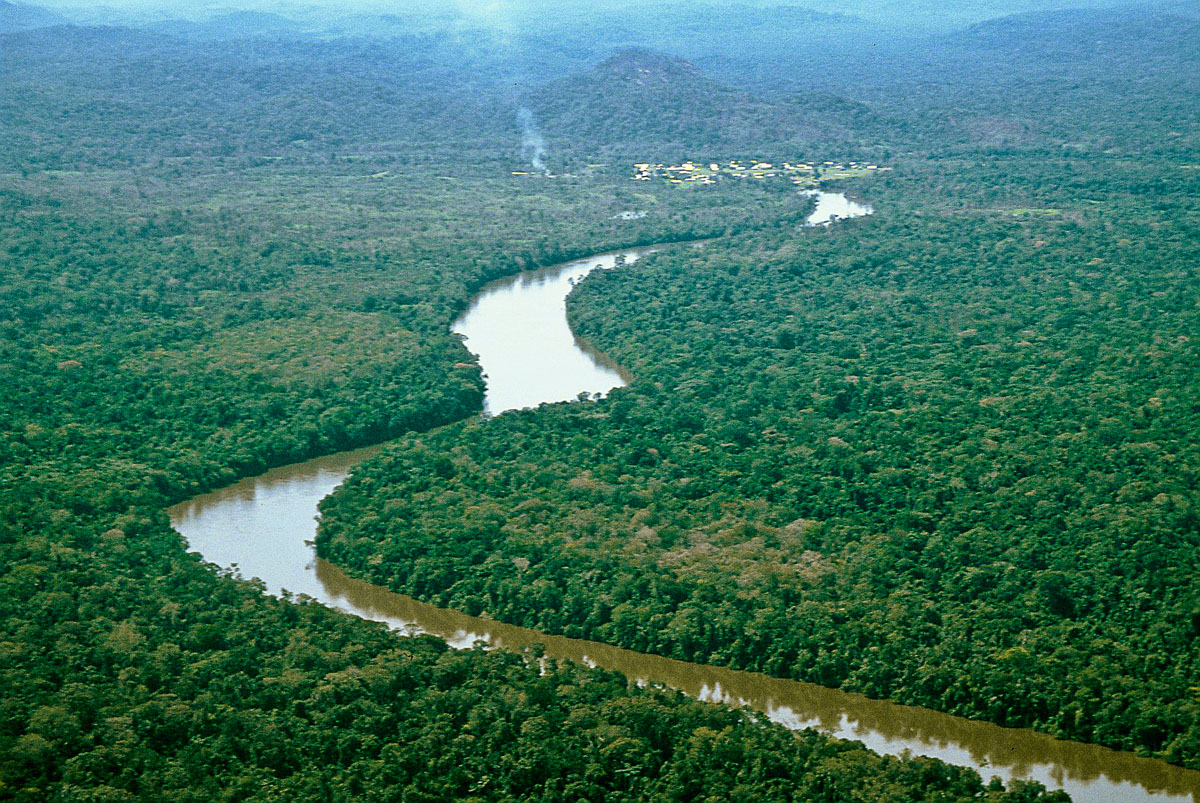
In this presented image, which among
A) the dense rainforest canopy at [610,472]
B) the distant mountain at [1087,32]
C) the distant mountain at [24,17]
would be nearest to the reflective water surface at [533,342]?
the dense rainforest canopy at [610,472]

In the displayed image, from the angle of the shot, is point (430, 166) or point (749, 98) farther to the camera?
point (749, 98)

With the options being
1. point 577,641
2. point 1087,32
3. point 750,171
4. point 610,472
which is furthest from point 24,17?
point 577,641

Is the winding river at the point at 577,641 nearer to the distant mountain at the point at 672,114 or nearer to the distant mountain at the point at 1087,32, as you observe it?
the distant mountain at the point at 672,114

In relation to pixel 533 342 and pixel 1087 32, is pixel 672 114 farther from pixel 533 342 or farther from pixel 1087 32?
pixel 1087 32

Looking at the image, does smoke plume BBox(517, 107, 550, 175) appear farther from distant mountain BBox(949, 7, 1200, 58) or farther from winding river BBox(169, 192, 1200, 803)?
distant mountain BBox(949, 7, 1200, 58)

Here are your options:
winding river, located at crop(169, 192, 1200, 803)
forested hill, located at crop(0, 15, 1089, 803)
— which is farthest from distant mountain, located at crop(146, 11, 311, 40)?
winding river, located at crop(169, 192, 1200, 803)

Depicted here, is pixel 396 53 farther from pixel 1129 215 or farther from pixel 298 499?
pixel 298 499

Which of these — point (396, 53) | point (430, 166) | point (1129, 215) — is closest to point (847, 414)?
point (1129, 215)
